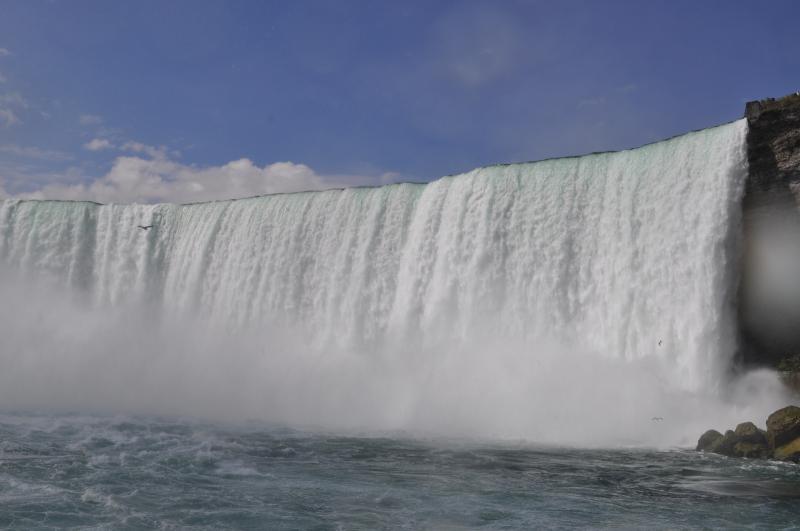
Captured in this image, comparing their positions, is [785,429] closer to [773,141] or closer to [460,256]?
[773,141]

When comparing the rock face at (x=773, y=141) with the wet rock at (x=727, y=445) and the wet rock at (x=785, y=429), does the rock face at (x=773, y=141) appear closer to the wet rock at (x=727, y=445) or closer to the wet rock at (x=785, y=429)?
the wet rock at (x=785, y=429)

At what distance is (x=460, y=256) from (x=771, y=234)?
7658 millimetres

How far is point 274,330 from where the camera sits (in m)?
23.2

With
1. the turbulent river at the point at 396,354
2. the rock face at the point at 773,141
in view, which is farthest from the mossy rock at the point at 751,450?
the rock face at the point at 773,141

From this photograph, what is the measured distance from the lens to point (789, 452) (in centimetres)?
1222

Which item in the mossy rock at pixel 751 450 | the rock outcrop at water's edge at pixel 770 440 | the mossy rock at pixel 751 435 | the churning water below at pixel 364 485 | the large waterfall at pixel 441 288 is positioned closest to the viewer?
the churning water below at pixel 364 485

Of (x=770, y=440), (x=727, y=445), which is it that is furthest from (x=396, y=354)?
(x=770, y=440)

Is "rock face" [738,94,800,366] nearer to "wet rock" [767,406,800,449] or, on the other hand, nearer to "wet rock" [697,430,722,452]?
"wet rock" [697,430,722,452]

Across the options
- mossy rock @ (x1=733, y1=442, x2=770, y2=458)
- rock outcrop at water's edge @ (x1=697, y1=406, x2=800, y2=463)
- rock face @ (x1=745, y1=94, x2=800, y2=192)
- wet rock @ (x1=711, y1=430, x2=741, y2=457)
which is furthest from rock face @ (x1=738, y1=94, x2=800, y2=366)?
mossy rock @ (x1=733, y1=442, x2=770, y2=458)

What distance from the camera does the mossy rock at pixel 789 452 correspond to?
1210cm

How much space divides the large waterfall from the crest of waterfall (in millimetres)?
51

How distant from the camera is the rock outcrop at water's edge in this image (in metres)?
12.4

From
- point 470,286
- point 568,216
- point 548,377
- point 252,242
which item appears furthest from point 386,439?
point 252,242

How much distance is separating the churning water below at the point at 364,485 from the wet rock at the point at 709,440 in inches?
16.2
